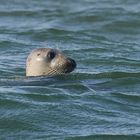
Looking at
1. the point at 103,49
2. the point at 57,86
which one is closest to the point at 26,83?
the point at 57,86

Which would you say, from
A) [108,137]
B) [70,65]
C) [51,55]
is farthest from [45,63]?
[108,137]

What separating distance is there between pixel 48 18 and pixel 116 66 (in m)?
6.43

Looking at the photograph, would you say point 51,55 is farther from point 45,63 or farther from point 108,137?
point 108,137

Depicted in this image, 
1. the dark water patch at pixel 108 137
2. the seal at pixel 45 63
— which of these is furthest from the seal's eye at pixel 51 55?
the dark water patch at pixel 108 137

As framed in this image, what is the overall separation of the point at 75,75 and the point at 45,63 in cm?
55

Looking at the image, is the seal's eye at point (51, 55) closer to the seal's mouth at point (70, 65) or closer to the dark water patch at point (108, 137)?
the seal's mouth at point (70, 65)

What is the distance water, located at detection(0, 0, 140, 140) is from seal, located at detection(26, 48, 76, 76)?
0.21m

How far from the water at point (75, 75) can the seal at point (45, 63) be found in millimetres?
209

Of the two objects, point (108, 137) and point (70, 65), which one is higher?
point (70, 65)

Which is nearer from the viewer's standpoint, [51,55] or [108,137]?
[108,137]

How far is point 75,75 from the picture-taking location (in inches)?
460

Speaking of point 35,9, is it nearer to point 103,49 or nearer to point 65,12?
point 65,12

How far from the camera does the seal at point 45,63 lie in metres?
11.4

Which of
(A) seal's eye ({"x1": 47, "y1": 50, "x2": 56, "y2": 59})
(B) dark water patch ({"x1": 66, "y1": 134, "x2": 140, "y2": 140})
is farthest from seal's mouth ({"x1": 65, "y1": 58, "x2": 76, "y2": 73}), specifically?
(B) dark water patch ({"x1": 66, "y1": 134, "x2": 140, "y2": 140})
